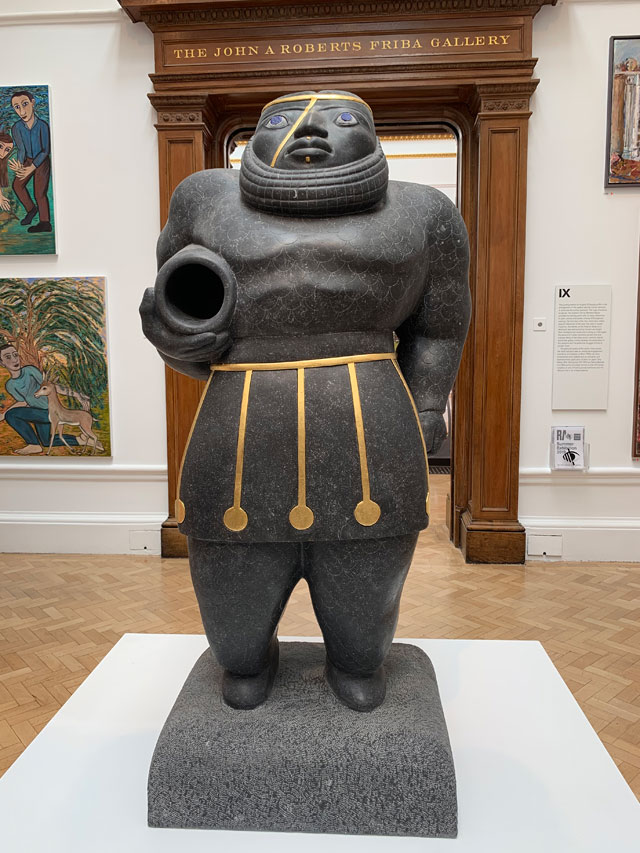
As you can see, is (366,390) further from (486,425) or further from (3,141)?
(3,141)

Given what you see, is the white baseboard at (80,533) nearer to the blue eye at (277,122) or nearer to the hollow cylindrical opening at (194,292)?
the hollow cylindrical opening at (194,292)

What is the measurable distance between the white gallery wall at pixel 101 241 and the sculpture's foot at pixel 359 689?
350 cm

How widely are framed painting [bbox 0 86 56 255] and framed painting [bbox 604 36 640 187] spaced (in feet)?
12.7

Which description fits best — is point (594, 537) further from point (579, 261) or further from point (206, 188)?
point (206, 188)

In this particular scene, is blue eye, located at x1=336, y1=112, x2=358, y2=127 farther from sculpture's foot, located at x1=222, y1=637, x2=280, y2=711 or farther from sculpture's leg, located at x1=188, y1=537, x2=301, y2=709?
sculpture's foot, located at x1=222, y1=637, x2=280, y2=711

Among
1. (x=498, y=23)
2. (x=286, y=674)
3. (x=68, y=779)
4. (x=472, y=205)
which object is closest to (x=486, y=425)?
(x=472, y=205)

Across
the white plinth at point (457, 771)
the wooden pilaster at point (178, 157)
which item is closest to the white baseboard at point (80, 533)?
the wooden pilaster at point (178, 157)

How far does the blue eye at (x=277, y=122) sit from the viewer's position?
6.28 feet

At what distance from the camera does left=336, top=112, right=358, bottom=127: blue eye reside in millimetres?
1896

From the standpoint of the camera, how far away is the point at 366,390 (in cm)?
188

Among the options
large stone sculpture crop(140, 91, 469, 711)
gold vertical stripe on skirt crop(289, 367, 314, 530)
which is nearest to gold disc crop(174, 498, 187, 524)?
large stone sculpture crop(140, 91, 469, 711)

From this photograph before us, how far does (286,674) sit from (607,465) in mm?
3655

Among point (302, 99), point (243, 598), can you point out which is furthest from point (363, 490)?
point (302, 99)

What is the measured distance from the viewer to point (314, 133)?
6.15 feet
